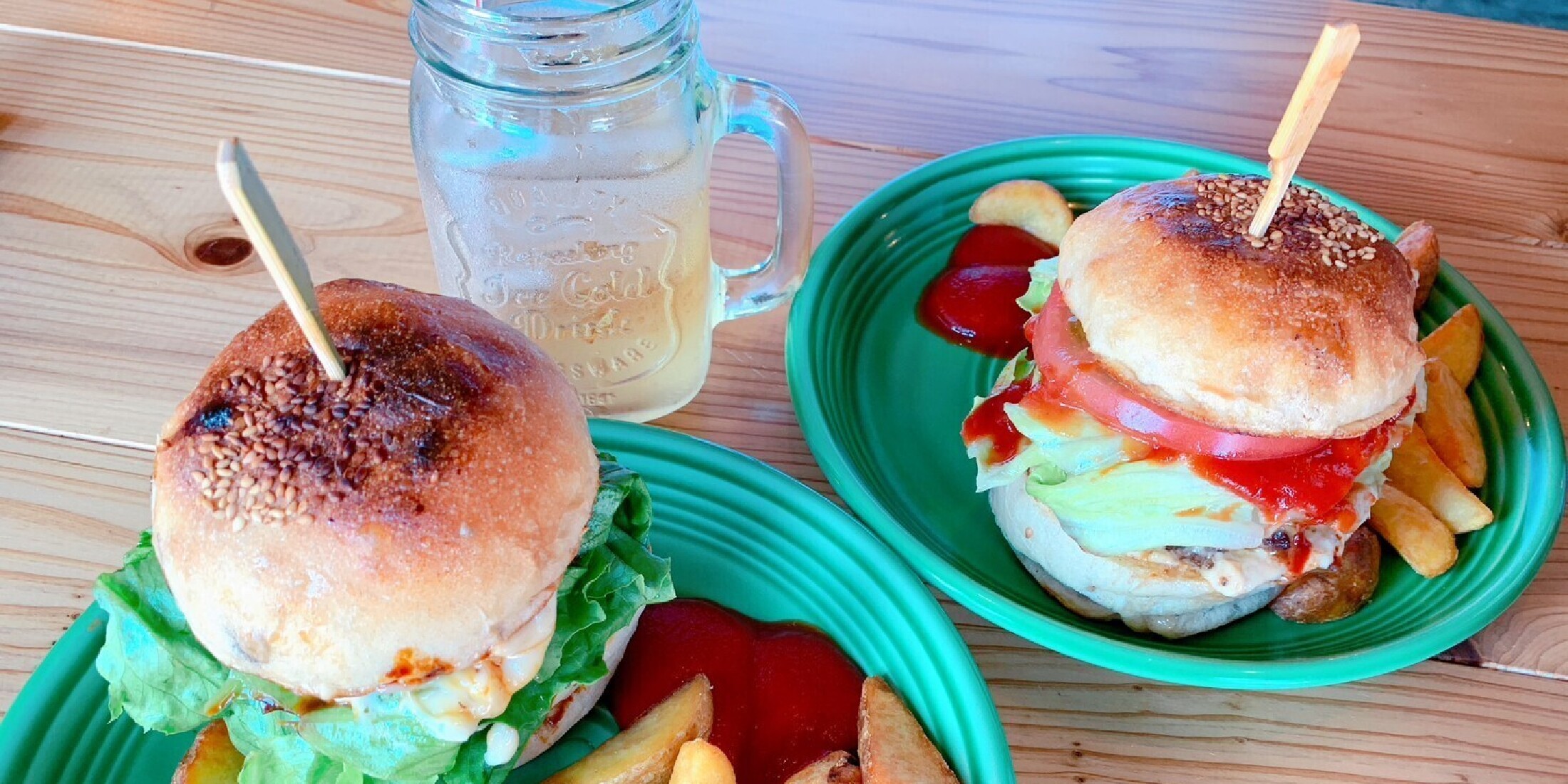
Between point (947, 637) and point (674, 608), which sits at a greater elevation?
point (947, 637)

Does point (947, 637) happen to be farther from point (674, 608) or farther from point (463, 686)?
point (463, 686)

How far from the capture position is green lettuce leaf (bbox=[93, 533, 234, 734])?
127 centimetres

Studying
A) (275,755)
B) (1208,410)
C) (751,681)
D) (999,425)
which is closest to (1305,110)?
(1208,410)

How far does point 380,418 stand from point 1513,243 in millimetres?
2278

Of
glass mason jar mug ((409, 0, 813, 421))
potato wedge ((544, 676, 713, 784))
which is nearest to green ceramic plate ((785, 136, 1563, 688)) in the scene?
glass mason jar mug ((409, 0, 813, 421))

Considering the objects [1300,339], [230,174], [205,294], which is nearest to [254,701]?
[230,174]

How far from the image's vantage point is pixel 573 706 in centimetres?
148

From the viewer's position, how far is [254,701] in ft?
4.33

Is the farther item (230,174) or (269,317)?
(269,317)

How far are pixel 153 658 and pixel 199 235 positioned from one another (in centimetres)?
116

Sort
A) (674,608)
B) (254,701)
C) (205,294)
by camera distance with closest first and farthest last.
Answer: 1. (254,701)
2. (674,608)
3. (205,294)

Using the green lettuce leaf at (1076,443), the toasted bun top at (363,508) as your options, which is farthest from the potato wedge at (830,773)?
the green lettuce leaf at (1076,443)

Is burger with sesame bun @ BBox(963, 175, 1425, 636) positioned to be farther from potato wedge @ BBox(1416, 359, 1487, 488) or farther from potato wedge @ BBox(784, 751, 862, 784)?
potato wedge @ BBox(784, 751, 862, 784)

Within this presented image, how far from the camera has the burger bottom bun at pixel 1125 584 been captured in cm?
158
